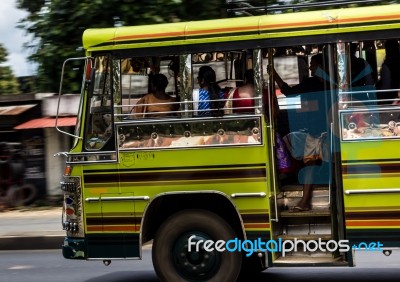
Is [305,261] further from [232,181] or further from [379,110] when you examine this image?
[379,110]

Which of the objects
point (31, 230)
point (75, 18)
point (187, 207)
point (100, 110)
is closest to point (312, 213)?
point (187, 207)

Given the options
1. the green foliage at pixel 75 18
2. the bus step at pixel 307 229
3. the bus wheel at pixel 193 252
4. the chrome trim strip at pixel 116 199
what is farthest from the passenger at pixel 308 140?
the green foliage at pixel 75 18

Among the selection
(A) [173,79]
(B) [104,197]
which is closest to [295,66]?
(A) [173,79]

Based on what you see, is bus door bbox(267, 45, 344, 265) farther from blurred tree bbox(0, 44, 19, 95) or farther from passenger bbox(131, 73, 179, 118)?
blurred tree bbox(0, 44, 19, 95)

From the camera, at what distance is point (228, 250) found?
23.0 feet

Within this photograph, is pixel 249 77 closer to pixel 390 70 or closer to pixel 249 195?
pixel 249 195

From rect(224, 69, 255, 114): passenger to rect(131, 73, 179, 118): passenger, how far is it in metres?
0.55

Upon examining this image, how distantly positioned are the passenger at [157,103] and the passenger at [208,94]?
0.26 meters

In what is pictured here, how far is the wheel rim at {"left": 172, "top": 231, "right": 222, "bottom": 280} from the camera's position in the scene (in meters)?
7.08

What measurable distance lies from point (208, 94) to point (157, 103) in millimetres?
534

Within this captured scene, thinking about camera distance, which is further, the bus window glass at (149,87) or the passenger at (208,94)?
the bus window glass at (149,87)

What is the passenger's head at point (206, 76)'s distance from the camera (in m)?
7.03

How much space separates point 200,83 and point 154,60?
54 centimetres

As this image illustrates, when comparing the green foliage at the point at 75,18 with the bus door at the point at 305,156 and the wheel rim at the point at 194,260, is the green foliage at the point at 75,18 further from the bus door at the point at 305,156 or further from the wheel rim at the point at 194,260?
the wheel rim at the point at 194,260
